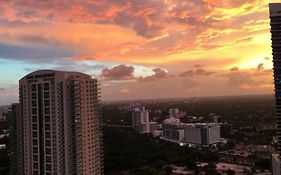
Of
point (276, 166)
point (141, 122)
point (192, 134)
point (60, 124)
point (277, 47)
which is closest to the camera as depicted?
point (60, 124)

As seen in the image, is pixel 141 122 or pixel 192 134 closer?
pixel 192 134

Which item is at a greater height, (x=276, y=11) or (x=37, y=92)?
(x=276, y=11)

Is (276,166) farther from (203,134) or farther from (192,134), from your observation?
(192,134)

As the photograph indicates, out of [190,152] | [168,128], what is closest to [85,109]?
[190,152]

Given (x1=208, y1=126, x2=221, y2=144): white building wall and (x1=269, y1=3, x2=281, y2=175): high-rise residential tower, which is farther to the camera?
(x1=208, y1=126, x2=221, y2=144): white building wall

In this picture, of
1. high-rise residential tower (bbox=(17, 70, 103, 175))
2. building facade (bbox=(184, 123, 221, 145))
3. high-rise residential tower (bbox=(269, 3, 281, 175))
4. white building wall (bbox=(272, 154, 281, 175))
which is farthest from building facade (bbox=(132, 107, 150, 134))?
high-rise residential tower (bbox=(269, 3, 281, 175))

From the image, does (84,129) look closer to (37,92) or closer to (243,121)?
(37,92)

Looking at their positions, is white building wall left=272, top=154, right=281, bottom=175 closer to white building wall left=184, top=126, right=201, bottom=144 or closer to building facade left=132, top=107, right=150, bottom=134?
white building wall left=184, top=126, right=201, bottom=144

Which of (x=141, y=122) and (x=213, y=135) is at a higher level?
(x=141, y=122)

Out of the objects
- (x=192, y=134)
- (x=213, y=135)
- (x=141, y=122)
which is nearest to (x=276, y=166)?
Answer: (x=213, y=135)
